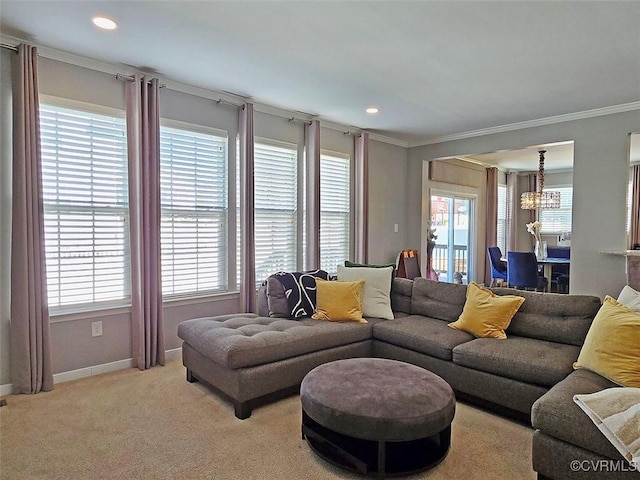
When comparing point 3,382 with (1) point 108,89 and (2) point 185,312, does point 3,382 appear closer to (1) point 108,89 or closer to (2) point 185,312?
(2) point 185,312

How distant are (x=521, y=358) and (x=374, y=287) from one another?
1.49 m

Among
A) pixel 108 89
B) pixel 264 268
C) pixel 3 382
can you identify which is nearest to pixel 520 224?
pixel 264 268

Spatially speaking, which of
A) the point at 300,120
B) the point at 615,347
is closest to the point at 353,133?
the point at 300,120

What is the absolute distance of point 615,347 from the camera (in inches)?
84.4

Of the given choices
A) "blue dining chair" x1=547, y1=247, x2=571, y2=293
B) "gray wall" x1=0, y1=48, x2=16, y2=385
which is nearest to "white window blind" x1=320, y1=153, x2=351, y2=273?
"gray wall" x1=0, y1=48, x2=16, y2=385

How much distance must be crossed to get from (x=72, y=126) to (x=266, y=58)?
5.56 feet

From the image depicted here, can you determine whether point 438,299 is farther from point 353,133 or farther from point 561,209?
point 561,209

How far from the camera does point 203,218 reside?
13.5ft

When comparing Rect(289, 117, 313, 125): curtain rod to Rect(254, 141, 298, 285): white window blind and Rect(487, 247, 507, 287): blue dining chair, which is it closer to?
Rect(254, 141, 298, 285): white window blind

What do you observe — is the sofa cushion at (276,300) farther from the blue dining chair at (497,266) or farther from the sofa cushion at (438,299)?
the blue dining chair at (497,266)

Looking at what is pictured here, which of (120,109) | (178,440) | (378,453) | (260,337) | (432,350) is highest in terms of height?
(120,109)

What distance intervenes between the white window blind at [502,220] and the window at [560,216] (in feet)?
3.08

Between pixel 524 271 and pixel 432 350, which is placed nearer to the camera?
pixel 432 350

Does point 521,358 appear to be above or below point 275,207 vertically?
below
